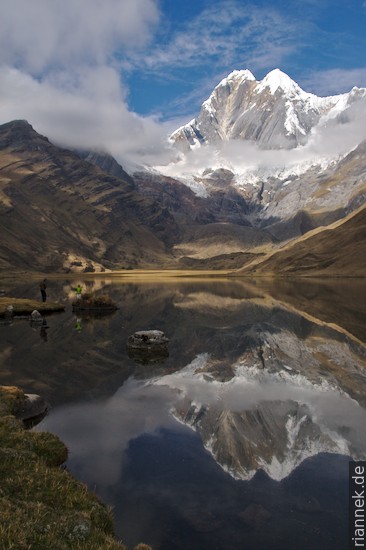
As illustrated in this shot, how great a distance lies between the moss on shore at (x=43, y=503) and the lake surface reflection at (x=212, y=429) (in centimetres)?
139

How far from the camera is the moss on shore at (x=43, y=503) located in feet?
32.5

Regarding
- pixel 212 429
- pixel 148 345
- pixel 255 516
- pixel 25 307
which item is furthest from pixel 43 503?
pixel 25 307

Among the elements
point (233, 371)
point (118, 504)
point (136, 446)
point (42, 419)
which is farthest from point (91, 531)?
point (233, 371)

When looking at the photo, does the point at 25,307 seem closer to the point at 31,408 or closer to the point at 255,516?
the point at 31,408

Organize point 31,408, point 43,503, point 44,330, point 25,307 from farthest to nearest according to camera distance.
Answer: point 25,307, point 44,330, point 31,408, point 43,503

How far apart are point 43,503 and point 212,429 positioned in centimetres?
1072

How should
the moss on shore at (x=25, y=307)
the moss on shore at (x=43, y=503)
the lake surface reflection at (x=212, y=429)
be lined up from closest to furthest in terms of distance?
1. the moss on shore at (x=43, y=503)
2. the lake surface reflection at (x=212, y=429)
3. the moss on shore at (x=25, y=307)

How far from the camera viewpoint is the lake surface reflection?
560 inches

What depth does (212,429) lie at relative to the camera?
71.3 ft

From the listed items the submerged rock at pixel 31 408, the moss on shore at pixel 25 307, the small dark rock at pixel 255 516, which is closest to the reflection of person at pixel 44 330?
the moss on shore at pixel 25 307

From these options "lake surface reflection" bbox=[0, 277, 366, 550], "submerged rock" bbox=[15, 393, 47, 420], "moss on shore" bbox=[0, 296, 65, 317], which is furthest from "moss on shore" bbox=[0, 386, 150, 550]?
"moss on shore" bbox=[0, 296, 65, 317]

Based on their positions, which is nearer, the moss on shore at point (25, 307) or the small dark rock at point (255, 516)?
the small dark rock at point (255, 516)

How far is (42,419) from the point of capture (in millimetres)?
23219

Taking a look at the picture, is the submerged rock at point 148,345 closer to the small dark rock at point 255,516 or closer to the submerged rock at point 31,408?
the submerged rock at point 31,408
